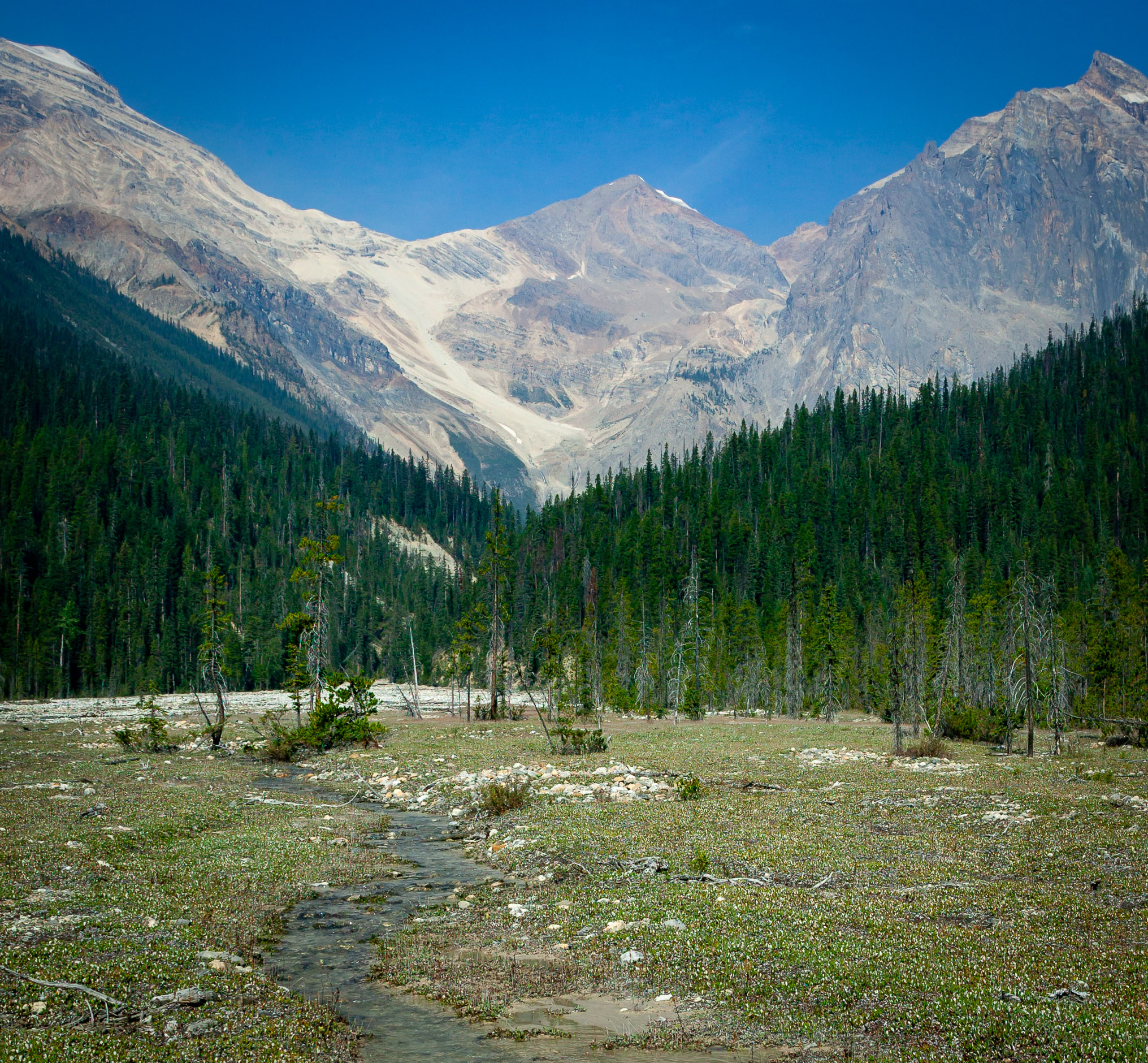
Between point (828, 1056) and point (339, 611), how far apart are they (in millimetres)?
158548

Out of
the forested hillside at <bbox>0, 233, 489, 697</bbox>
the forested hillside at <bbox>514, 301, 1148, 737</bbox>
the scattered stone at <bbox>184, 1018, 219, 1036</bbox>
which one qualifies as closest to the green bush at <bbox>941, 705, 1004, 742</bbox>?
the forested hillside at <bbox>514, 301, 1148, 737</bbox>

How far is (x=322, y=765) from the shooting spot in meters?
46.1

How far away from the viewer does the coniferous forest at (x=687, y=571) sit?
260 ft

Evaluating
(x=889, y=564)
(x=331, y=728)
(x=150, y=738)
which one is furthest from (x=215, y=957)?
(x=889, y=564)

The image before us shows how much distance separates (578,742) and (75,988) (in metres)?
37.7

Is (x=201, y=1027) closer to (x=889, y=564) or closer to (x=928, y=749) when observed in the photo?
(x=928, y=749)

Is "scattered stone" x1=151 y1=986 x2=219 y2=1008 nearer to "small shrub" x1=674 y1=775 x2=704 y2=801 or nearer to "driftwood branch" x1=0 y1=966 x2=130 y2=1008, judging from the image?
"driftwood branch" x1=0 y1=966 x2=130 y2=1008

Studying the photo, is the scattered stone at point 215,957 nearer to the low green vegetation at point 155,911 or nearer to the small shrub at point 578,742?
the low green vegetation at point 155,911

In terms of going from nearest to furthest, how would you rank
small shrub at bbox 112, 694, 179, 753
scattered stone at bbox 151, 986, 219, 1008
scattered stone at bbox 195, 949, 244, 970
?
scattered stone at bbox 151, 986, 219, 1008 → scattered stone at bbox 195, 949, 244, 970 → small shrub at bbox 112, 694, 179, 753

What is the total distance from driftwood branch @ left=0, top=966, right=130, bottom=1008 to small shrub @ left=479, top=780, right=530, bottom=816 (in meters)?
19.4

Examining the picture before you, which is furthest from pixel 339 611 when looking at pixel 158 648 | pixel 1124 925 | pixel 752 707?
pixel 1124 925

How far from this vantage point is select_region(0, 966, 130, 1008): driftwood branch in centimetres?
1187

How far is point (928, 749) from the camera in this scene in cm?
4581

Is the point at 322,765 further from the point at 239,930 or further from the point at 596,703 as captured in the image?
the point at 596,703
